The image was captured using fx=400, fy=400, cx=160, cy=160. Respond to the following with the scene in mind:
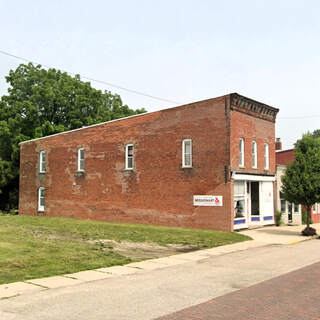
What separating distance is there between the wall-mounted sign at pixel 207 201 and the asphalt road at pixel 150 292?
947 centimetres

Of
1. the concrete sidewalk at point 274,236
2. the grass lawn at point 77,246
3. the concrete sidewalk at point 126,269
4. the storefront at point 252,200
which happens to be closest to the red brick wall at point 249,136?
the storefront at point 252,200

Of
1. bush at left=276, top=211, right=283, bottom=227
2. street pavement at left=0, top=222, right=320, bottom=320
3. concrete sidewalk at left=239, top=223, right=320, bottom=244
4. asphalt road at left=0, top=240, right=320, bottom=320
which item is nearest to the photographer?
asphalt road at left=0, top=240, right=320, bottom=320

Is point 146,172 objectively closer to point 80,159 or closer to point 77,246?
point 80,159

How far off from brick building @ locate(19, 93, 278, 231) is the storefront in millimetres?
61

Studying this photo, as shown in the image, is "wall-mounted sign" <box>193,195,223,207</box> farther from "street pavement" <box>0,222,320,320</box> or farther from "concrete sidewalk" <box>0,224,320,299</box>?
"street pavement" <box>0,222,320,320</box>

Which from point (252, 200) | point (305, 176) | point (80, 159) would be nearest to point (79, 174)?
point (80, 159)

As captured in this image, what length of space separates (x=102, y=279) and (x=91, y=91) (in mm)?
38690

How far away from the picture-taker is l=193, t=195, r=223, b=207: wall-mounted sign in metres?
23.3

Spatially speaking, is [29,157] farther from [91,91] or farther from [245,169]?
[245,169]

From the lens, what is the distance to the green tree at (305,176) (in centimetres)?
2175

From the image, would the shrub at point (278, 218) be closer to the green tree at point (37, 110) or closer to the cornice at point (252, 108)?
the cornice at point (252, 108)

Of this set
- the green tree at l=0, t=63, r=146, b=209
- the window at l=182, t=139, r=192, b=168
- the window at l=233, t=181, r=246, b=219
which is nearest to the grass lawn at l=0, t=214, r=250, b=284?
the window at l=233, t=181, r=246, b=219

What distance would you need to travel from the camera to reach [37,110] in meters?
43.7

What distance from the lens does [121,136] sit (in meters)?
29.2
